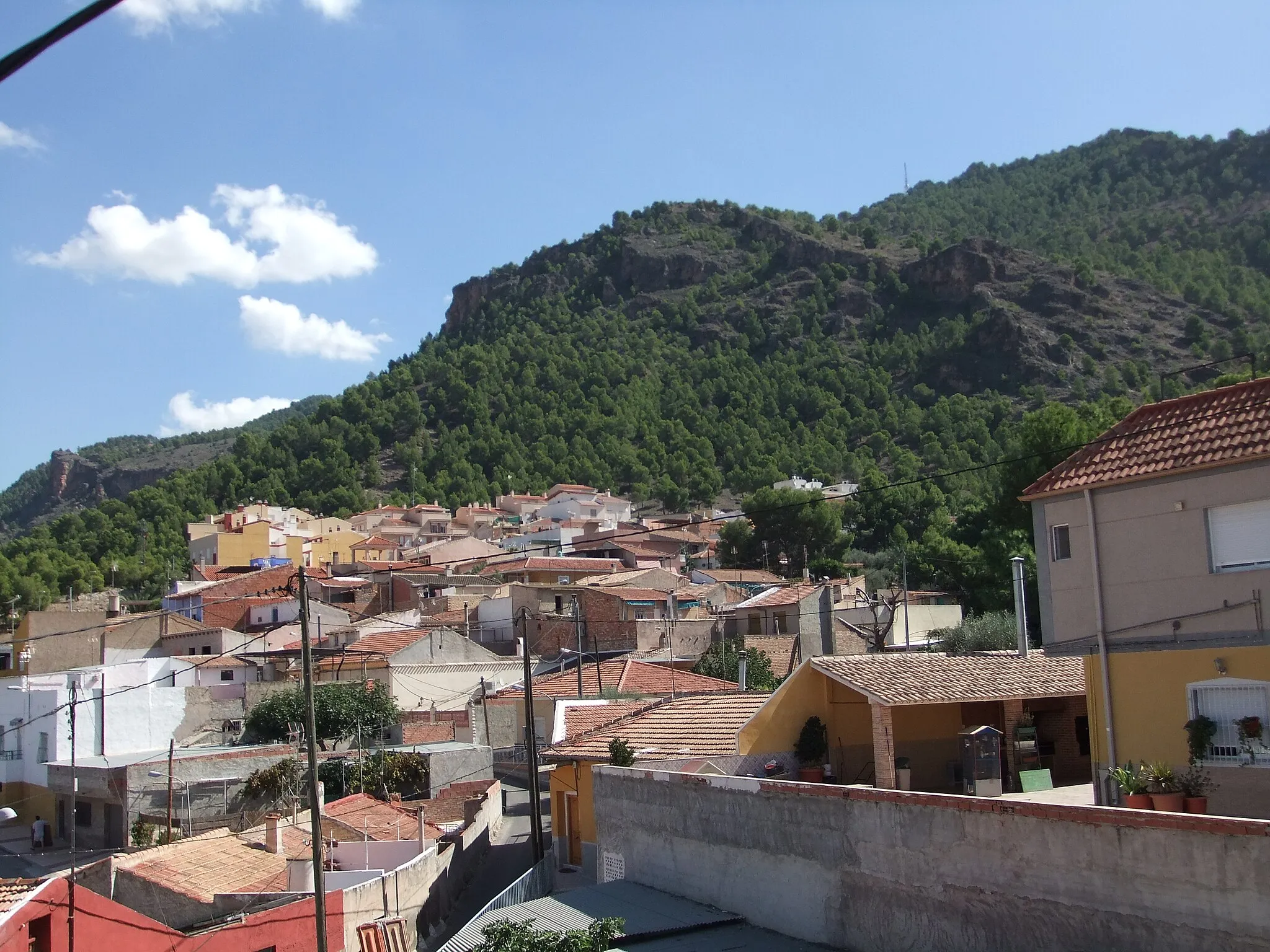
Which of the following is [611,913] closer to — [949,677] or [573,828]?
[573,828]

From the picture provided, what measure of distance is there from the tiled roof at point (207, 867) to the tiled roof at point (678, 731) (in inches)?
215

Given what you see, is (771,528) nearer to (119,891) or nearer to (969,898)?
(119,891)

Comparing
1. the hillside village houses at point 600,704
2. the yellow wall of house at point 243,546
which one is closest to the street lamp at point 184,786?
the hillside village houses at point 600,704

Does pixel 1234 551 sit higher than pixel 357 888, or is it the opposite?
pixel 1234 551

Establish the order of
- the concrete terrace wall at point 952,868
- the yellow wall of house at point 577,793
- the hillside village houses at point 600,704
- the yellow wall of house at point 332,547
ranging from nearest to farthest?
the concrete terrace wall at point 952,868 → the hillside village houses at point 600,704 → the yellow wall of house at point 577,793 → the yellow wall of house at point 332,547

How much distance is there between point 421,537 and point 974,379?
79730 mm

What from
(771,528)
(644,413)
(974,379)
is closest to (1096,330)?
(974,379)

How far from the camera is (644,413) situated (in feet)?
476

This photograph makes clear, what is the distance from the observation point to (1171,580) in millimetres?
14141

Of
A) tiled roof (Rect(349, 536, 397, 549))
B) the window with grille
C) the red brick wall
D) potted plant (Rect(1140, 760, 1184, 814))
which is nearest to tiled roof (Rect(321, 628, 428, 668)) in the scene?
the red brick wall

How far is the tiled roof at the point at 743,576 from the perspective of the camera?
64.7 m

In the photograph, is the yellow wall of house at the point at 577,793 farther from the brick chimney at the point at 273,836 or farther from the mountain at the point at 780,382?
the mountain at the point at 780,382

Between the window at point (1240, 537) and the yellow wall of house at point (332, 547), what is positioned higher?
the yellow wall of house at point (332, 547)

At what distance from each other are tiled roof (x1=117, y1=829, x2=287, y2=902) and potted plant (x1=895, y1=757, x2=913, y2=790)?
1077cm
